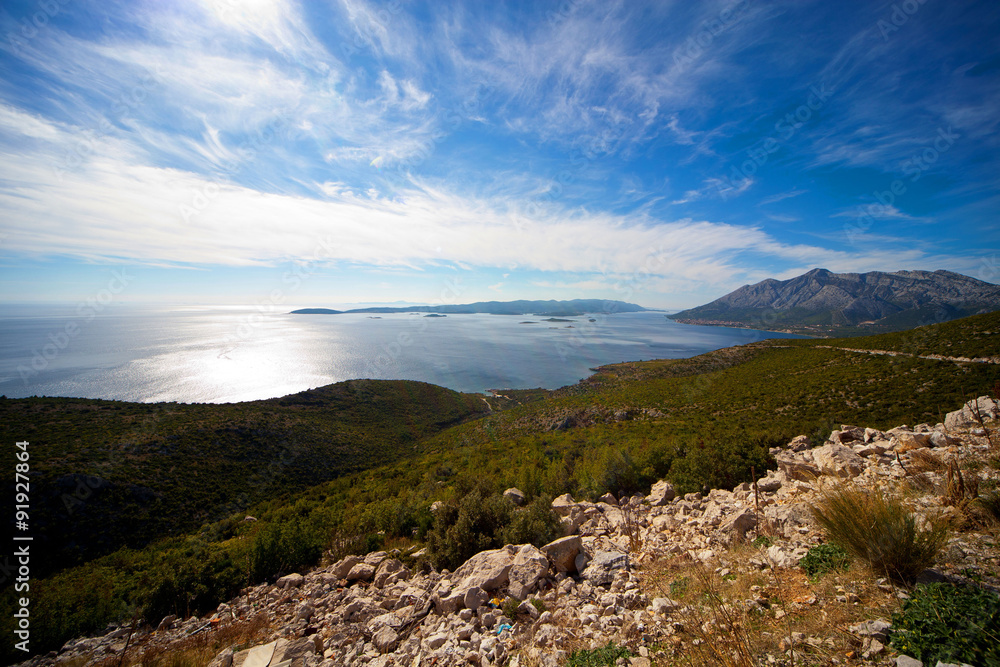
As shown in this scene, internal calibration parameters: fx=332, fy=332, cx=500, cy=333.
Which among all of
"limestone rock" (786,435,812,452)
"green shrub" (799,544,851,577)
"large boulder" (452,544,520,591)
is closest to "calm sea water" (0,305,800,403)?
"limestone rock" (786,435,812,452)

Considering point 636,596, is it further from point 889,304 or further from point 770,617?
point 889,304

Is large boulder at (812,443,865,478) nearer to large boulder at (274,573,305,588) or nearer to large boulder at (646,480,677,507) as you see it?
large boulder at (646,480,677,507)

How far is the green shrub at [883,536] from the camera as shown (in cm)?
284

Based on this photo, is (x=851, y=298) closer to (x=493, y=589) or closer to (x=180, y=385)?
(x=493, y=589)

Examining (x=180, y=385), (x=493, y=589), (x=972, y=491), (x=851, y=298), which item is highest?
(x=851, y=298)

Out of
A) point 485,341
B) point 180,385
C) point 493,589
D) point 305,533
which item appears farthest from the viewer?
point 485,341

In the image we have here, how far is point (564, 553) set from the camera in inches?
191

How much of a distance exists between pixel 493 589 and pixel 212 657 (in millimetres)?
3506

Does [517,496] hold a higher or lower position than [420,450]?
higher

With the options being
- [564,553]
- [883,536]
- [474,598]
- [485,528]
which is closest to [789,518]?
[883,536]

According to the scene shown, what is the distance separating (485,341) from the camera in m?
142

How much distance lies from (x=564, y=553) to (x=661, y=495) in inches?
132

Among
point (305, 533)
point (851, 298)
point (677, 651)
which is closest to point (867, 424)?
point (677, 651)

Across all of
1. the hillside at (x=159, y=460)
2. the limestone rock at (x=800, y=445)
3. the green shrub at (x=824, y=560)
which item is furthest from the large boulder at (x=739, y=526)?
the hillside at (x=159, y=460)
